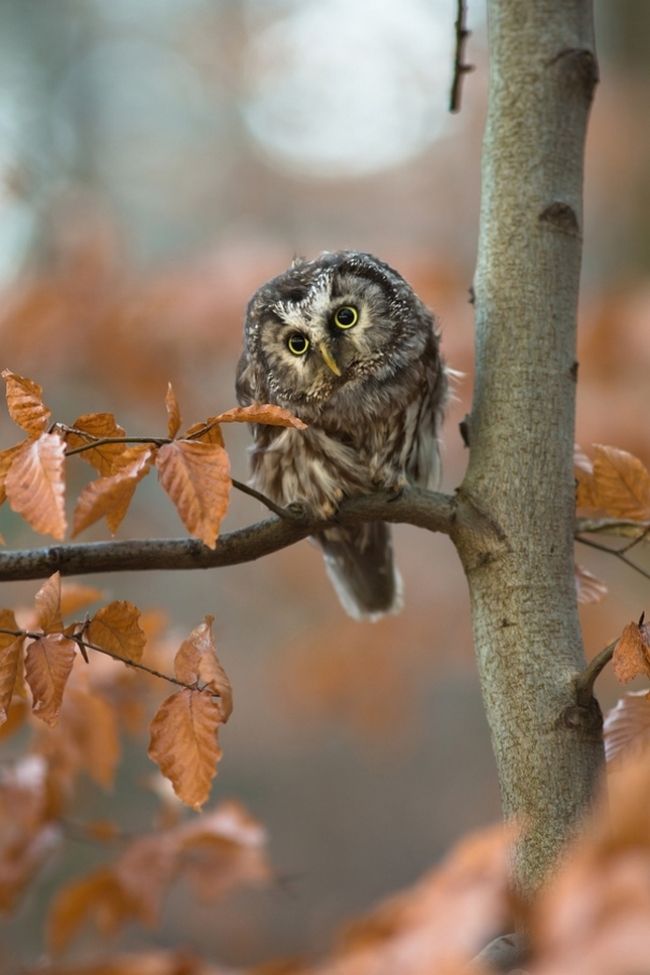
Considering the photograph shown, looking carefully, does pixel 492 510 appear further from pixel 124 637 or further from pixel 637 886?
pixel 637 886

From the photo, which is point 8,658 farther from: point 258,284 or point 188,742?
point 258,284

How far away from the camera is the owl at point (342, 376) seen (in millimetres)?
2152

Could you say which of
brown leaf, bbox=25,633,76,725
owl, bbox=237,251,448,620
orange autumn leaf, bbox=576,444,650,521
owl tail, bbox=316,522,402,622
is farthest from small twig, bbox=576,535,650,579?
owl tail, bbox=316,522,402,622

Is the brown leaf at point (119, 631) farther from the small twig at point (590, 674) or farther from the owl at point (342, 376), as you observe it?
the owl at point (342, 376)

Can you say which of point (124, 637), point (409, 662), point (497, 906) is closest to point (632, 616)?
point (409, 662)

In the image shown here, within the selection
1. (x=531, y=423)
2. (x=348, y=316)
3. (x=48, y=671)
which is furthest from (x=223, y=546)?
(x=348, y=316)

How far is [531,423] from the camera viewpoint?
1571mm

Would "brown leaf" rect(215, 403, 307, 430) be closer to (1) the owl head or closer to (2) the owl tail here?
(1) the owl head

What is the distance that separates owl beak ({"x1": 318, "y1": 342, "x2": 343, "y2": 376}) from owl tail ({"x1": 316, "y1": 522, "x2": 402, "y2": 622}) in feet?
1.79

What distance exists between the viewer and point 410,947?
91cm

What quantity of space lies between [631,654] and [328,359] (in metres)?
1.02

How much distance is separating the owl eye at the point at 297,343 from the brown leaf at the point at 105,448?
2.99ft

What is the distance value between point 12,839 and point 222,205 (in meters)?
6.74

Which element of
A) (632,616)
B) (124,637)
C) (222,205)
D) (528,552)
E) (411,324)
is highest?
(222,205)
